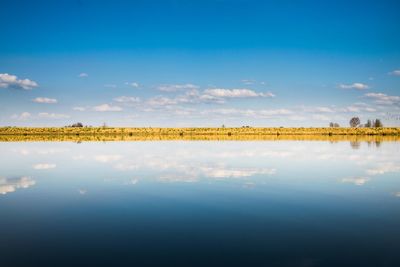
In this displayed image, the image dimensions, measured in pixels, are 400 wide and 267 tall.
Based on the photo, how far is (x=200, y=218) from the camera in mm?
8828

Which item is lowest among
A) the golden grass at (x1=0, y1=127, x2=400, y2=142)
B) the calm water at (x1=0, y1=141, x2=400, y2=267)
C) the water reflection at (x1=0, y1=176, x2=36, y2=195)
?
the calm water at (x1=0, y1=141, x2=400, y2=267)

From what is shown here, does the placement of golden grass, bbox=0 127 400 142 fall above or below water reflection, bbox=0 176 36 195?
above

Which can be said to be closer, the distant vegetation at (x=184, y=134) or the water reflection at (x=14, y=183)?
the water reflection at (x=14, y=183)

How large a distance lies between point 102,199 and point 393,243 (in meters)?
7.40

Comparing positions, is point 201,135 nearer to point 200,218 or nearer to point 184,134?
Answer: point 184,134

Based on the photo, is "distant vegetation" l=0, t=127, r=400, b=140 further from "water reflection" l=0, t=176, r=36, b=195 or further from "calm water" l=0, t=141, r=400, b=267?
"calm water" l=0, t=141, r=400, b=267

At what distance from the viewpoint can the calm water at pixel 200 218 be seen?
6.29 metres

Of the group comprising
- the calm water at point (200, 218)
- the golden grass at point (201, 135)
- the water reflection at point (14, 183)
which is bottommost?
the calm water at point (200, 218)

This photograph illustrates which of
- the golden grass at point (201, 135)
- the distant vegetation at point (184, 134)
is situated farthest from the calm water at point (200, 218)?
the distant vegetation at point (184, 134)

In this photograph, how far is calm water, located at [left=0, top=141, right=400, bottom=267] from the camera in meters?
6.29

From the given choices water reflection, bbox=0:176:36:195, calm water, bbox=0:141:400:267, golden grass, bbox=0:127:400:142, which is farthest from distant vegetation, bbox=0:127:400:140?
calm water, bbox=0:141:400:267

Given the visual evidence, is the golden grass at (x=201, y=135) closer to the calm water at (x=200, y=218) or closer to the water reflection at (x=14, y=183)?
the water reflection at (x=14, y=183)

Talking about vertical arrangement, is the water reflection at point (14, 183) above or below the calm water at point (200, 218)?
above

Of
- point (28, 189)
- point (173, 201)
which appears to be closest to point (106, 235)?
point (173, 201)
